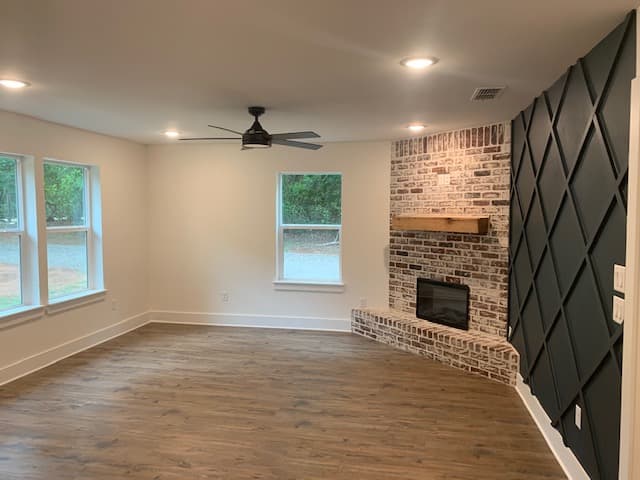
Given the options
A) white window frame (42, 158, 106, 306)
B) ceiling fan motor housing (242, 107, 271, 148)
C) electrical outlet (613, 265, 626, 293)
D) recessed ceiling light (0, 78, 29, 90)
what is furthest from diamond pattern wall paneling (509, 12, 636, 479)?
white window frame (42, 158, 106, 306)

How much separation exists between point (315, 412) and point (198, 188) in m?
3.75

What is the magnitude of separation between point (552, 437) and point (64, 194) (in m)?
5.09

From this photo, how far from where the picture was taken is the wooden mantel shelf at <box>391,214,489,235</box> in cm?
458

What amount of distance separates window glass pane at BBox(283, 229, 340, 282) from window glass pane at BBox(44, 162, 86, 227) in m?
2.48

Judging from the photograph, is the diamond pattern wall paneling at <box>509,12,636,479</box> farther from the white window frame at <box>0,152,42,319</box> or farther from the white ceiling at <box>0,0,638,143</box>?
the white window frame at <box>0,152,42,319</box>

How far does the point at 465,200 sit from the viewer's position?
4992mm

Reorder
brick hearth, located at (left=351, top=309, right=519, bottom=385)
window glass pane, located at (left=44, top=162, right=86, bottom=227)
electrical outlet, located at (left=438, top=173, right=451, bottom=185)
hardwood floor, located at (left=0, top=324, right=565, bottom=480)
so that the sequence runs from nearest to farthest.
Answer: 1. hardwood floor, located at (left=0, top=324, right=565, bottom=480)
2. brick hearth, located at (left=351, top=309, right=519, bottom=385)
3. window glass pane, located at (left=44, top=162, right=86, bottom=227)
4. electrical outlet, located at (left=438, top=173, right=451, bottom=185)

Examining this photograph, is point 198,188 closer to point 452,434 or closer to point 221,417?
point 221,417

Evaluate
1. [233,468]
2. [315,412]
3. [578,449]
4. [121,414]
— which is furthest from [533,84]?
[121,414]

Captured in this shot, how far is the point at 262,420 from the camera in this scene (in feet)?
11.3

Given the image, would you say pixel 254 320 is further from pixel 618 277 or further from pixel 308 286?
pixel 618 277

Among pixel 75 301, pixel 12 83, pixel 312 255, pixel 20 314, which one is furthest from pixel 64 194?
pixel 312 255

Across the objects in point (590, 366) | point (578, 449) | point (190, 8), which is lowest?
point (578, 449)

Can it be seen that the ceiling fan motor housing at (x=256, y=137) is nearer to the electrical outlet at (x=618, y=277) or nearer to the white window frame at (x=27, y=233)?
the white window frame at (x=27, y=233)
